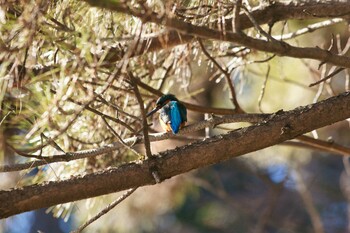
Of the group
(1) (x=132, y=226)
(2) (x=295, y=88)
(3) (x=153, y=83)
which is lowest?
(1) (x=132, y=226)

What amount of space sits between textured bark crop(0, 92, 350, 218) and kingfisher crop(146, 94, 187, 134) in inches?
14.5

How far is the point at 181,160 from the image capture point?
1.81 metres

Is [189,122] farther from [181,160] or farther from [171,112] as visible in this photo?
[181,160]

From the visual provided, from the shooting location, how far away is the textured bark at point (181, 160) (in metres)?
1.69

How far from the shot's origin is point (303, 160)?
586 cm

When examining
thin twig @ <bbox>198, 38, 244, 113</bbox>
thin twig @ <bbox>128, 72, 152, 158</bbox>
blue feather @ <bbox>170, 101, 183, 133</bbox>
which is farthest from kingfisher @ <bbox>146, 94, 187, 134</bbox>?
thin twig @ <bbox>128, 72, 152, 158</bbox>

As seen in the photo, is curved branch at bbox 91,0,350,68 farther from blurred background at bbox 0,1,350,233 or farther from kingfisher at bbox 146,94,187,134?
kingfisher at bbox 146,94,187,134

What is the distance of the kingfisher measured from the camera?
2270 millimetres

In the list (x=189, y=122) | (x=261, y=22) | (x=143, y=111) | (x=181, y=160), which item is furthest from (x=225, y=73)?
(x=189, y=122)

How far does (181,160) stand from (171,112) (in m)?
0.50

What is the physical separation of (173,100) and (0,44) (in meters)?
0.91

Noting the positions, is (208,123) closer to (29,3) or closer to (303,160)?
(29,3)

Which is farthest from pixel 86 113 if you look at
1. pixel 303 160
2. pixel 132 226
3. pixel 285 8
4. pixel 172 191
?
pixel 303 160

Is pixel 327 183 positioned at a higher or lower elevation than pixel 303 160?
lower
